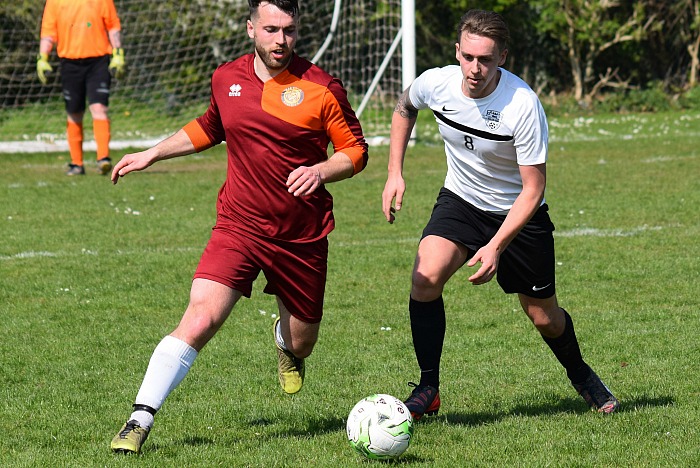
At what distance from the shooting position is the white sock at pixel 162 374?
464 cm

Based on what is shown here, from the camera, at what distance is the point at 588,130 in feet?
65.6

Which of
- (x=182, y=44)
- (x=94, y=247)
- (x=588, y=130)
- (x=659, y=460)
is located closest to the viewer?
(x=659, y=460)

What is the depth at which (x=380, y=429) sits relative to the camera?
4.54m

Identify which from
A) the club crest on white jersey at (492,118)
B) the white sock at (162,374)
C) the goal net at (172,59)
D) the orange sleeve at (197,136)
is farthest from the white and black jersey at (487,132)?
the goal net at (172,59)

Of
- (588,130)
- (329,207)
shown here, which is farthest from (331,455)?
(588,130)

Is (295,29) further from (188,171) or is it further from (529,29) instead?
(529,29)

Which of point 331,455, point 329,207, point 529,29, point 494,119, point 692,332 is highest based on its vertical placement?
point 494,119

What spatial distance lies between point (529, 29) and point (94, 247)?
18.1 meters

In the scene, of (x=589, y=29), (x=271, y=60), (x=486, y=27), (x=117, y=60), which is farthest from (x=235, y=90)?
(x=589, y=29)

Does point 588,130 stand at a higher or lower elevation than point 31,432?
lower

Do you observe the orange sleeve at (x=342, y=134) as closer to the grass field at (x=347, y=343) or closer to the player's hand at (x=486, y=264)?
the player's hand at (x=486, y=264)

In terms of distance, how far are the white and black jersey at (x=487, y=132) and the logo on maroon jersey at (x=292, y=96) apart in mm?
729

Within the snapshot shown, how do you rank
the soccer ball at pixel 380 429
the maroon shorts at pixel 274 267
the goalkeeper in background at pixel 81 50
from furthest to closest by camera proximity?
the goalkeeper in background at pixel 81 50, the maroon shorts at pixel 274 267, the soccer ball at pixel 380 429

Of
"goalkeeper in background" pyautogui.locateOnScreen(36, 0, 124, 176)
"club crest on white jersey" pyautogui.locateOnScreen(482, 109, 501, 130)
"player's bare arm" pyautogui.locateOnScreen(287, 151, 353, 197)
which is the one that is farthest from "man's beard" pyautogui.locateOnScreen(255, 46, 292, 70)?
"goalkeeper in background" pyautogui.locateOnScreen(36, 0, 124, 176)
